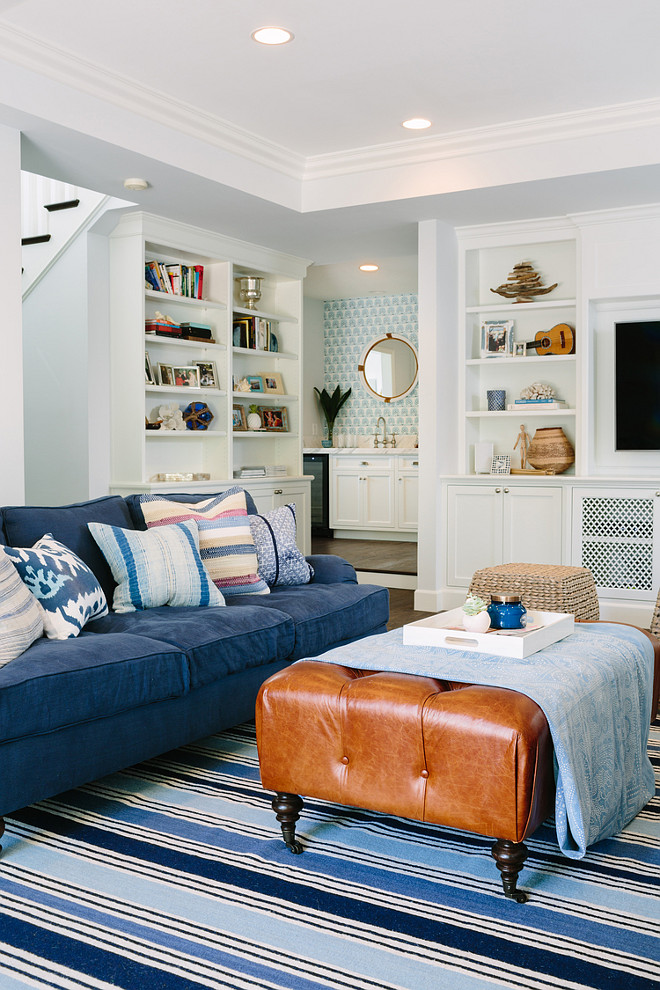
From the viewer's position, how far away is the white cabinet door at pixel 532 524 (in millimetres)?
5648

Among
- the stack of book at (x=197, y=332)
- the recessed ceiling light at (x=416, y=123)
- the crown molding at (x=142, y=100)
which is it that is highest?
the recessed ceiling light at (x=416, y=123)

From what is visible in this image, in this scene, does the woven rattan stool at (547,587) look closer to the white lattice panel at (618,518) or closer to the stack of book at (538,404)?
the white lattice panel at (618,518)

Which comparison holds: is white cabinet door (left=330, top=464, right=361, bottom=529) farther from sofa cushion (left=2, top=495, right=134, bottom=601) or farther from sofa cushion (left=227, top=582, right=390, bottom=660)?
sofa cushion (left=2, top=495, right=134, bottom=601)

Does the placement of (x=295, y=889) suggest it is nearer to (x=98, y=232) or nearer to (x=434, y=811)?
(x=434, y=811)

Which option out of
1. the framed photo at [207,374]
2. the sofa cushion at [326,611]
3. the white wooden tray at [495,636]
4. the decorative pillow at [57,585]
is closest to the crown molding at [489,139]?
the framed photo at [207,374]

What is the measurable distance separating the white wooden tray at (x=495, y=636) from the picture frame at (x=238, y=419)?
402cm

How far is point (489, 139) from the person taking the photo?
4957 mm

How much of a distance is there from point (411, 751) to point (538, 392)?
13.8 feet

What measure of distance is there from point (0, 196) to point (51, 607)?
6.88 ft

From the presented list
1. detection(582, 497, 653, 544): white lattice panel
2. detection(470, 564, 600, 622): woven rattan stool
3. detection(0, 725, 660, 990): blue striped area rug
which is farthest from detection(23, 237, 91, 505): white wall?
detection(0, 725, 660, 990): blue striped area rug

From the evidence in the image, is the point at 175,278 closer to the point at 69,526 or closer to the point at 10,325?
the point at 10,325

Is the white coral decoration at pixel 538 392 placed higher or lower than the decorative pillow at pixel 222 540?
higher

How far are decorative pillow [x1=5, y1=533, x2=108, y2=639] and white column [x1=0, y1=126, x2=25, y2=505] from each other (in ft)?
3.65

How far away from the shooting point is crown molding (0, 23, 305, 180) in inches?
148
